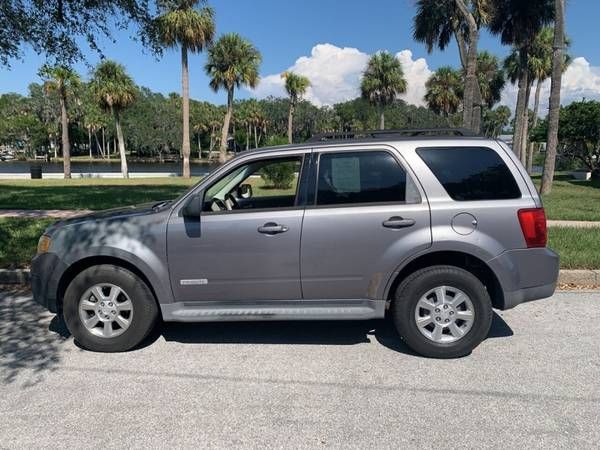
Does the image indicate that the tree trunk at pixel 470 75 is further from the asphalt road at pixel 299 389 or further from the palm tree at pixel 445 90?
the palm tree at pixel 445 90

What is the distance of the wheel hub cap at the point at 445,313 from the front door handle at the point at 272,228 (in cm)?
125

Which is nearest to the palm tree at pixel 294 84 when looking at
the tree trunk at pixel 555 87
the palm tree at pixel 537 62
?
the palm tree at pixel 537 62

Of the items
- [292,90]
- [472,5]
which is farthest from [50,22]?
[292,90]

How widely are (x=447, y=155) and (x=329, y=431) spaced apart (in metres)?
2.38

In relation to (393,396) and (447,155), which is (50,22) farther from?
(393,396)

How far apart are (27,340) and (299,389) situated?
2.69m

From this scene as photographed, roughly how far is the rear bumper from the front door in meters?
1.64

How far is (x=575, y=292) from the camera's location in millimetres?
6004

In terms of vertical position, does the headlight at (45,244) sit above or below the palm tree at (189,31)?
below

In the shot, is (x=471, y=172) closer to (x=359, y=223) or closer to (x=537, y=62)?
(x=359, y=223)

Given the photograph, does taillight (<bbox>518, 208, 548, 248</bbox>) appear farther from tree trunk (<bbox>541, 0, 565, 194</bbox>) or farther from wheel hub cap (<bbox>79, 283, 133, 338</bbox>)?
tree trunk (<bbox>541, 0, 565, 194</bbox>)

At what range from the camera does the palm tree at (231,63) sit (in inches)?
1288

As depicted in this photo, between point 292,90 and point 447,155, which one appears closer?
point 447,155

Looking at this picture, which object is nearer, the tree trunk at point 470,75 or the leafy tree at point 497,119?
the tree trunk at point 470,75
